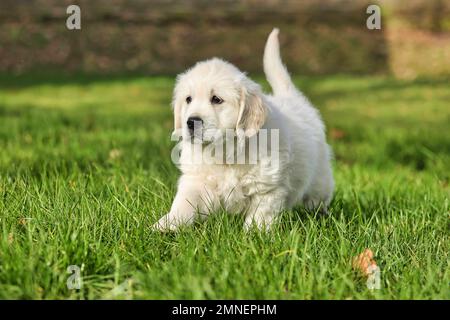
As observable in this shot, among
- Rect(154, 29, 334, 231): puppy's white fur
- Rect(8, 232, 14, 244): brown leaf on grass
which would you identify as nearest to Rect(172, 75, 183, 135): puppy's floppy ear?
Rect(154, 29, 334, 231): puppy's white fur

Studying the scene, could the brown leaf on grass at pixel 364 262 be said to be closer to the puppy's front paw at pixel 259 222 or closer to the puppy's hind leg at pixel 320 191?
the puppy's front paw at pixel 259 222

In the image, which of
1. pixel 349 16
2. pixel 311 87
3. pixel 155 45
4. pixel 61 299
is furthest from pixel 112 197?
pixel 349 16

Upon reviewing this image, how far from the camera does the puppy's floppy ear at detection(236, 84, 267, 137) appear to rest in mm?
2979

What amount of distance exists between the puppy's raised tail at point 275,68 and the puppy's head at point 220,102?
812mm

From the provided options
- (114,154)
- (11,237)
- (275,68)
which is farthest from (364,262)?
(114,154)

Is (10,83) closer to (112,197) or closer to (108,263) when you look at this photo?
(112,197)

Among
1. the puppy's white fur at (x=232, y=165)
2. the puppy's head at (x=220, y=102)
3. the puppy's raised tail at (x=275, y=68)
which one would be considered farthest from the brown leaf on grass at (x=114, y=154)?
the puppy's head at (x=220, y=102)

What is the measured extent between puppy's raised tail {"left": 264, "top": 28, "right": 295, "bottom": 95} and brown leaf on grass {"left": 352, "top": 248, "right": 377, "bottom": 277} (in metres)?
1.70

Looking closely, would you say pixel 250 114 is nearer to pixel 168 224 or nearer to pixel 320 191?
pixel 168 224

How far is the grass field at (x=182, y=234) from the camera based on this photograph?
6.92ft

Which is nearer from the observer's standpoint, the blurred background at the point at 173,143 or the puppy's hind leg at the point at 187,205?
the blurred background at the point at 173,143

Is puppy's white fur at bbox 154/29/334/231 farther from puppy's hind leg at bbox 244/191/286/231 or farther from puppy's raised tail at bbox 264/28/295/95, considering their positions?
puppy's raised tail at bbox 264/28/295/95

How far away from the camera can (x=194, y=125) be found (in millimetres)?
2877

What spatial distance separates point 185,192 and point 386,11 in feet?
37.3
